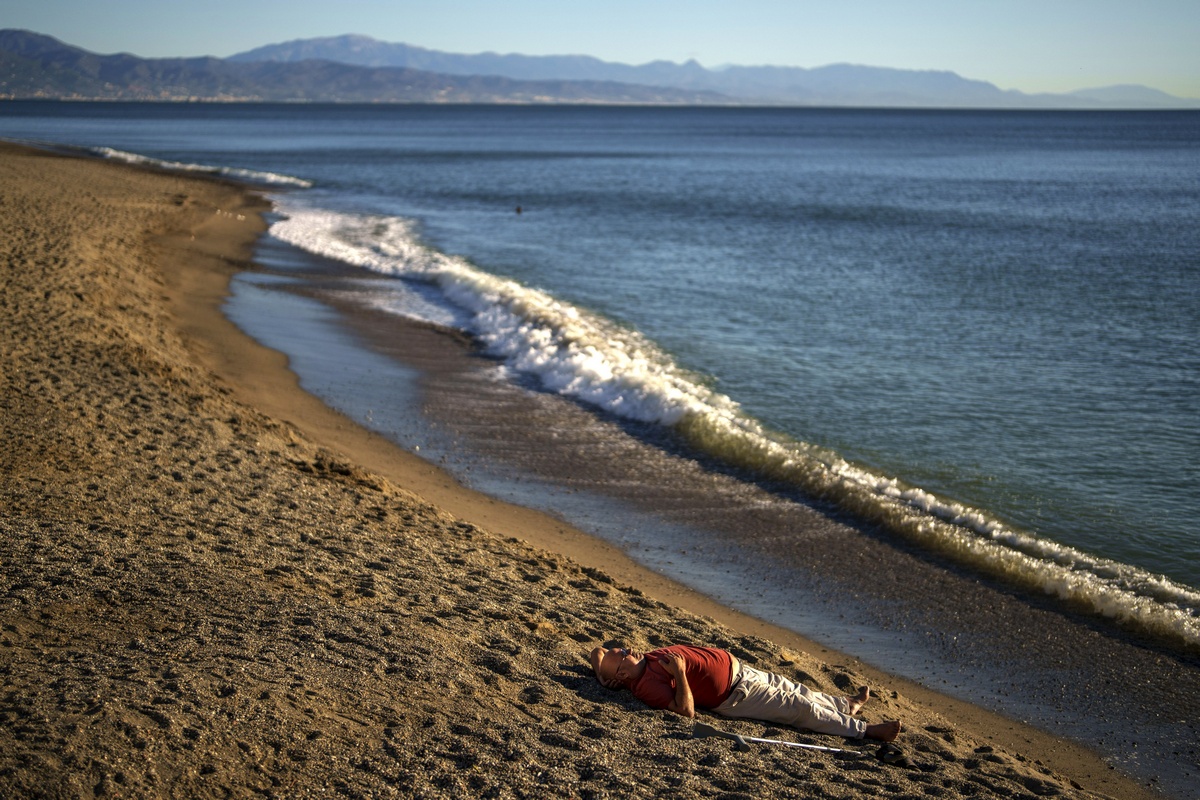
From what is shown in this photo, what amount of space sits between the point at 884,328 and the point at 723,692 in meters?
15.2

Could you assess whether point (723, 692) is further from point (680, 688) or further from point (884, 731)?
point (884, 731)

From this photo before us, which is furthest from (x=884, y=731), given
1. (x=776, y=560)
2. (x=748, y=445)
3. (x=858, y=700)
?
(x=748, y=445)

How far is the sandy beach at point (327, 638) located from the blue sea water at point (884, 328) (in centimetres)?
359

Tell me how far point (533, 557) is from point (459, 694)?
2.95m

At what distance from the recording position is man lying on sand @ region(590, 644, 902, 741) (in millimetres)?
6230

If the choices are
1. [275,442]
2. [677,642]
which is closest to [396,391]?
[275,442]

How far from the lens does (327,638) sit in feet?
21.1

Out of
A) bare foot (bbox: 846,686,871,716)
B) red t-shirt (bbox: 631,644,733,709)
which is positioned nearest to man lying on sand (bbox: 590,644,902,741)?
red t-shirt (bbox: 631,644,733,709)

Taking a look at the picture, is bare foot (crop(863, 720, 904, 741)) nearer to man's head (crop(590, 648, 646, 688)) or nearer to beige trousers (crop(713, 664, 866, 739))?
beige trousers (crop(713, 664, 866, 739))

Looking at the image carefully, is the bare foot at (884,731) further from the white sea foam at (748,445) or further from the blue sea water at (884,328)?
the blue sea water at (884,328)

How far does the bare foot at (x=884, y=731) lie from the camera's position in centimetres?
623

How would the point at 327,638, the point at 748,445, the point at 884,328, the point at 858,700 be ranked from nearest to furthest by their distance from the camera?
the point at 327,638 < the point at 858,700 < the point at 748,445 < the point at 884,328

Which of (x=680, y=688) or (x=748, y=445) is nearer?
(x=680, y=688)

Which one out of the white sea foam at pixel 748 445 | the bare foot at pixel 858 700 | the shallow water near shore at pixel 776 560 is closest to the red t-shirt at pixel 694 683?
the bare foot at pixel 858 700
